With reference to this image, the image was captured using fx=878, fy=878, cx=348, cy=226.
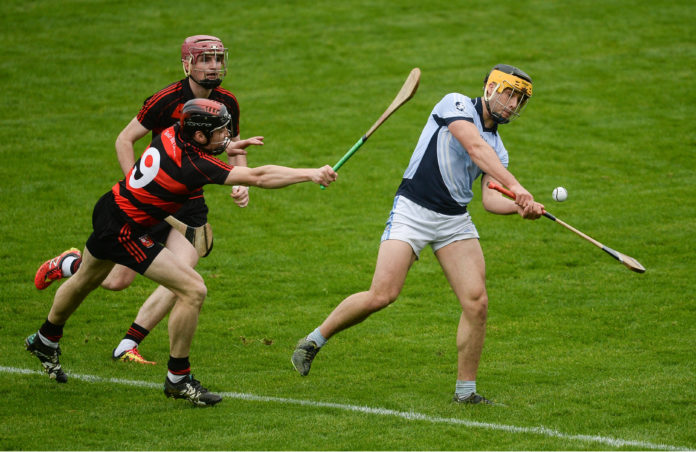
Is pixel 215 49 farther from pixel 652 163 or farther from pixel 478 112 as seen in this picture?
pixel 652 163

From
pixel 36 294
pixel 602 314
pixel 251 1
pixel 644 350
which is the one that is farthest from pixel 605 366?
pixel 251 1

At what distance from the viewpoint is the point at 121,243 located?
641 cm

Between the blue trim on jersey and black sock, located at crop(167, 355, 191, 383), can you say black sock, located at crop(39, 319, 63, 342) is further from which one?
the blue trim on jersey

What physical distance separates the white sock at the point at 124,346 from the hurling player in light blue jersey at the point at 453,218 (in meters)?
2.12

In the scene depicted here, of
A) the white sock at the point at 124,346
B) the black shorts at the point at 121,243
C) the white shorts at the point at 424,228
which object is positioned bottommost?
the white sock at the point at 124,346

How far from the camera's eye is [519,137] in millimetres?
15430

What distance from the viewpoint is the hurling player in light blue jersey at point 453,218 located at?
6457 millimetres

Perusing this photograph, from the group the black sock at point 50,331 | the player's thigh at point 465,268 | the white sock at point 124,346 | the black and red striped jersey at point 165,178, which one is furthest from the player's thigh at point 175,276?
the player's thigh at point 465,268

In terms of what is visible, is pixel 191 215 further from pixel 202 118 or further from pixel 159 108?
pixel 202 118

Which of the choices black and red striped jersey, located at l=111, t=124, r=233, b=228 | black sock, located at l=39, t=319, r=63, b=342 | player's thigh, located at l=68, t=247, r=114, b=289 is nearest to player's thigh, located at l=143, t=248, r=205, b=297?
black and red striped jersey, located at l=111, t=124, r=233, b=228

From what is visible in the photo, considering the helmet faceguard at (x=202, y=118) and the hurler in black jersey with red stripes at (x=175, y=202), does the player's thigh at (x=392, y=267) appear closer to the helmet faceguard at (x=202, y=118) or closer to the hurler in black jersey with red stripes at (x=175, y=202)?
the hurler in black jersey with red stripes at (x=175, y=202)

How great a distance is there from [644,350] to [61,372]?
507cm

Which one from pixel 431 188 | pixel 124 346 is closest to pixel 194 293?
pixel 124 346

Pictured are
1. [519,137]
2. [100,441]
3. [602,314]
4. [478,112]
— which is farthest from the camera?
[519,137]
